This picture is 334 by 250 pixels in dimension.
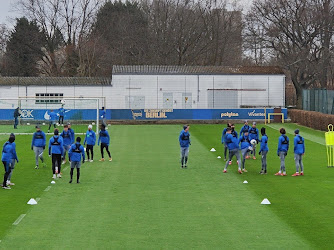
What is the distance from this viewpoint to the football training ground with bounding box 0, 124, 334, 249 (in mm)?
15195

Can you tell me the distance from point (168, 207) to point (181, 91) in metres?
48.7

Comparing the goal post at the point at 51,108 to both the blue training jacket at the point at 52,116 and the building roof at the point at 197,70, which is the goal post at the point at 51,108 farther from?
the building roof at the point at 197,70

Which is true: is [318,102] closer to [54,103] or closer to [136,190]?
[54,103]

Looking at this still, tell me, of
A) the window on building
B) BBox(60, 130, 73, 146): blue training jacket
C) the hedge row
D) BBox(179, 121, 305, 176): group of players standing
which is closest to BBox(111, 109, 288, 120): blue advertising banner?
the hedge row

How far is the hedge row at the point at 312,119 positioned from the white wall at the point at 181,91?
5538mm

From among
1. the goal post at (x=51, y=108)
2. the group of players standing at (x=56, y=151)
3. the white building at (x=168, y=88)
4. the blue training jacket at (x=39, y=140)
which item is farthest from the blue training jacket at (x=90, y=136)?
the white building at (x=168, y=88)

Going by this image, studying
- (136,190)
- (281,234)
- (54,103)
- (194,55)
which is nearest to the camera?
(281,234)

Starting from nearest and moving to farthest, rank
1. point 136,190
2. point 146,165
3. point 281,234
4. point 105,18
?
point 281,234, point 136,190, point 146,165, point 105,18

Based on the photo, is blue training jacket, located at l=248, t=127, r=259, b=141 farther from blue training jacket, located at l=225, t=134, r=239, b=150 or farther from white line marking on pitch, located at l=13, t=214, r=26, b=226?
white line marking on pitch, located at l=13, t=214, r=26, b=226

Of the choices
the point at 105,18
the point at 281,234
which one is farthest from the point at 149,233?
the point at 105,18

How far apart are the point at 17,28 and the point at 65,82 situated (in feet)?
100

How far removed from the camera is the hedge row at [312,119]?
51.0m

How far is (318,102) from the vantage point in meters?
60.2

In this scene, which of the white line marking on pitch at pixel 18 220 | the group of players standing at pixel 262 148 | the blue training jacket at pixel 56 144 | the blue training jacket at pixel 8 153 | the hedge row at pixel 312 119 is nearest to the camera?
the white line marking on pitch at pixel 18 220
